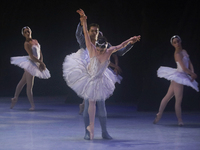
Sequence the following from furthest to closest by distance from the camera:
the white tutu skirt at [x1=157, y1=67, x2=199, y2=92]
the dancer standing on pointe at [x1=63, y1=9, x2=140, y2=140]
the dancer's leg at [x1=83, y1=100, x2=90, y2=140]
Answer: the white tutu skirt at [x1=157, y1=67, x2=199, y2=92] → the dancer's leg at [x1=83, y1=100, x2=90, y2=140] → the dancer standing on pointe at [x1=63, y1=9, x2=140, y2=140]

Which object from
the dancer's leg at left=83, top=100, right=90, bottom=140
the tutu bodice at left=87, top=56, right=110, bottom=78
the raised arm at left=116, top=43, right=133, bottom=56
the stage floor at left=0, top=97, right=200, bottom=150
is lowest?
the stage floor at left=0, top=97, right=200, bottom=150

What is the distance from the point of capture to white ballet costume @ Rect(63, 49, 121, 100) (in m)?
5.31

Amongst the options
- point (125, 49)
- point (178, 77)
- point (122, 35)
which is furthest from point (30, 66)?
point (125, 49)

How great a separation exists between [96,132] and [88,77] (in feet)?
3.42

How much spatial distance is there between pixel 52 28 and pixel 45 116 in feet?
22.4

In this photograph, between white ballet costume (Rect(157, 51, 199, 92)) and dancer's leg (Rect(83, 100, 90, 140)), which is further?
white ballet costume (Rect(157, 51, 199, 92))

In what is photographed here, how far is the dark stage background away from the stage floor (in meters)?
1.15

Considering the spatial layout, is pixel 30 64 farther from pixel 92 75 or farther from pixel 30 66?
pixel 92 75

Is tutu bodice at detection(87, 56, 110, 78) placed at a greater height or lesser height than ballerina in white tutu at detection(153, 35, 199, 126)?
greater

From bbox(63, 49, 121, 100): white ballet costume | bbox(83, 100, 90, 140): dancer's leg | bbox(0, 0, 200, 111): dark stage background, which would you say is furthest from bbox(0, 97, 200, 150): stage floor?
bbox(0, 0, 200, 111): dark stage background

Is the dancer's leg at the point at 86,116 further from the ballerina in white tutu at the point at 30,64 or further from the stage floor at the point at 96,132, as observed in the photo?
the ballerina in white tutu at the point at 30,64

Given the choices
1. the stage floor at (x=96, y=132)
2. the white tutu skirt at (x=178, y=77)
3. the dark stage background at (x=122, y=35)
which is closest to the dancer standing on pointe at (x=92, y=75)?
the stage floor at (x=96, y=132)

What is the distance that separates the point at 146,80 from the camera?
900 cm

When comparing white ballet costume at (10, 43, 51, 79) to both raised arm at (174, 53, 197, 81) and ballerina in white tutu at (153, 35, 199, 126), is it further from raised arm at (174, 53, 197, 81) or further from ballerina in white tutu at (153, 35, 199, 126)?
raised arm at (174, 53, 197, 81)
